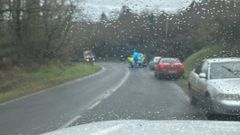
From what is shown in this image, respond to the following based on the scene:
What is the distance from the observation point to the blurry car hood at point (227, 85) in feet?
37.6

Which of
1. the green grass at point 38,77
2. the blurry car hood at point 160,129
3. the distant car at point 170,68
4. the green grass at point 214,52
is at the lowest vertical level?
the green grass at point 38,77

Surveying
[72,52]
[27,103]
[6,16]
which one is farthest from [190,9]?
[6,16]

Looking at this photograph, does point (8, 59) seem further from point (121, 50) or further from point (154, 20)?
point (154, 20)

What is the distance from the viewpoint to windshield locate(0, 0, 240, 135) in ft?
40.1

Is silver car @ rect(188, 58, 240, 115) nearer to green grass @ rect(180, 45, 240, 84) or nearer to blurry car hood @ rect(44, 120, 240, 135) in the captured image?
green grass @ rect(180, 45, 240, 84)

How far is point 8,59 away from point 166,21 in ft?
65.6

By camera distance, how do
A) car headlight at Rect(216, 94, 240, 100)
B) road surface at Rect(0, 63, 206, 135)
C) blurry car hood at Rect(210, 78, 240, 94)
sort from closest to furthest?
car headlight at Rect(216, 94, 240, 100)
blurry car hood at Rect(210, 78, 240, 94)
road surface at Rect(0, 63, 206, 135)

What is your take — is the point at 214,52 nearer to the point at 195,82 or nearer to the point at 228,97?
the point at 195,82

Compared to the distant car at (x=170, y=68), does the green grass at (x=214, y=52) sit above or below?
above

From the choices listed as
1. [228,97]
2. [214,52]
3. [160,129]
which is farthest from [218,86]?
[214,52]

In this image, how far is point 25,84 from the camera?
28.9 metres

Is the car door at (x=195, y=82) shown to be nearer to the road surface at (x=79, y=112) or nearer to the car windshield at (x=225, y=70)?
the road surface at (x=79, y=112)

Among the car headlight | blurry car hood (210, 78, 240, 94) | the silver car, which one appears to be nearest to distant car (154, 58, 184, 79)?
the silver car

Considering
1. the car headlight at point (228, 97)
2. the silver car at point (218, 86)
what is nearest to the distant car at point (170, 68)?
the silver car at point (218, 86)
